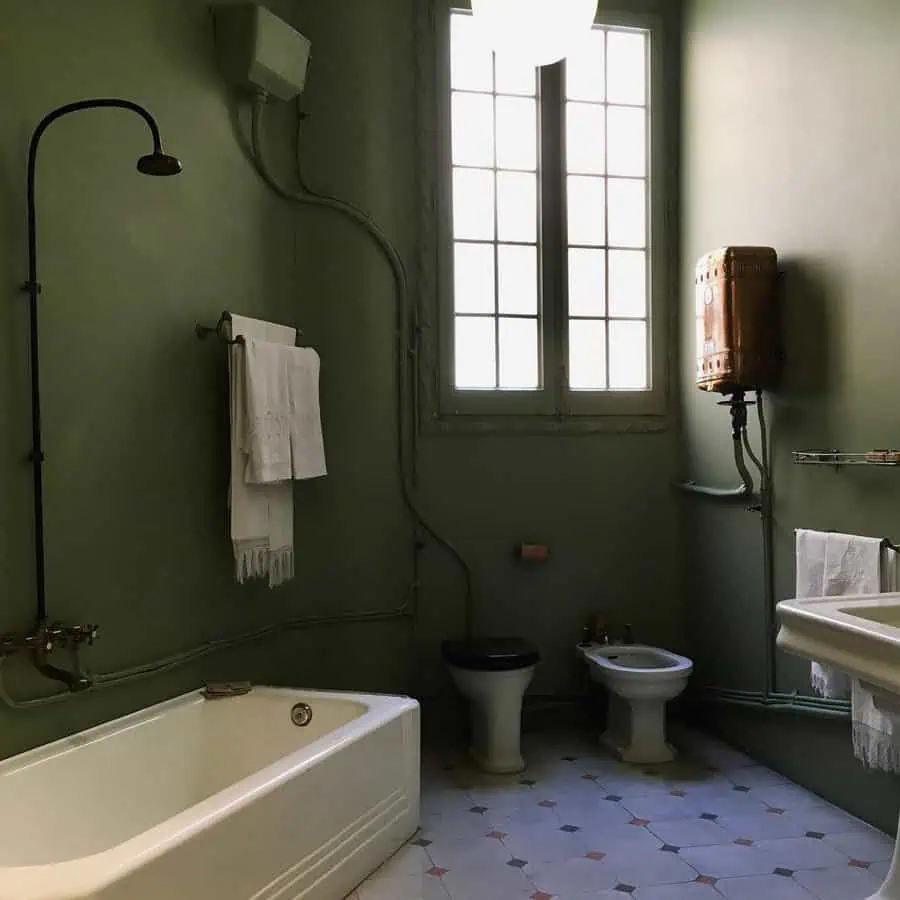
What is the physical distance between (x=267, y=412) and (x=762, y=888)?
203 cm

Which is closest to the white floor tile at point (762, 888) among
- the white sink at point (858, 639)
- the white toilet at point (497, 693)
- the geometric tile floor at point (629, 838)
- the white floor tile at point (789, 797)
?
the geometric tile floor at point (629, 838)

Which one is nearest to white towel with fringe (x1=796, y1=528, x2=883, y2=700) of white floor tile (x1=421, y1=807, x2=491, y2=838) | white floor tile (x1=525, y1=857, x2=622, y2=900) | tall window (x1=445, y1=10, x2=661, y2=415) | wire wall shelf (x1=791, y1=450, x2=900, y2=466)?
wire wall shelf (x1=791, y1=450, x2=900, y2=466)

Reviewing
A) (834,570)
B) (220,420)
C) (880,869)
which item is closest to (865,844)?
(880,869)

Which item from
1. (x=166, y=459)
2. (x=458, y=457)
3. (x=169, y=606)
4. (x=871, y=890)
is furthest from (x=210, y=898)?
(x=458, y=457)

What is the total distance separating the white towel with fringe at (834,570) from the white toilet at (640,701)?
2.10 feet

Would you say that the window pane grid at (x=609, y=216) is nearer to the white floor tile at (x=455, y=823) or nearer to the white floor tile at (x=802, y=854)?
the white floor tile at (x=455, y=823)

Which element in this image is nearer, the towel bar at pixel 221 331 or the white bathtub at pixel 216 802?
the white bathtub at pixel 216 802

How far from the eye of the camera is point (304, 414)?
130 inches

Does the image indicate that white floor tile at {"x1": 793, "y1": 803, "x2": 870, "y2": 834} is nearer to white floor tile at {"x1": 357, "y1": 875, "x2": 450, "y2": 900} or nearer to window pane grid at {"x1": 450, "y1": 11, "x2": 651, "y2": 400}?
white floor tile at {"x1": 357, "y1": 875, "x2": 450, "y2": 900}

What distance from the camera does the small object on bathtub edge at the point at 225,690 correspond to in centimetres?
299

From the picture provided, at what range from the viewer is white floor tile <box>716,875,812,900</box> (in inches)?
96.3

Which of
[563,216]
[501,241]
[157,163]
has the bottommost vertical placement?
[157,163]

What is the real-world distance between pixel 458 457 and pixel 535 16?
5.70 ft

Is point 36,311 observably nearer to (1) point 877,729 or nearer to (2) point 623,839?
(2) point 623,839
